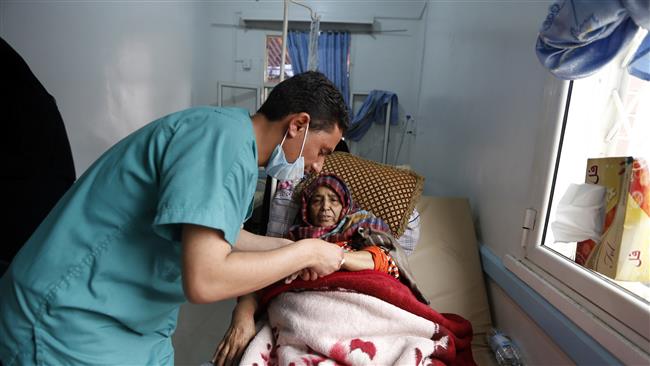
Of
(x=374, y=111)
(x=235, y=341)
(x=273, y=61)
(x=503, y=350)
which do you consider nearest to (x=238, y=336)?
(x=235, y=341)

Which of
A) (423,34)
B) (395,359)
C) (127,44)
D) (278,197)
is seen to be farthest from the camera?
(423,34)

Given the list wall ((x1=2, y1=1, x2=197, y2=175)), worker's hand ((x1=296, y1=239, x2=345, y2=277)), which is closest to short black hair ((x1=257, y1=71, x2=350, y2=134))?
worker's hand ((x1=296, y1=239, x2=345, y2=277))

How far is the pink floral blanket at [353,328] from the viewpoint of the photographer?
944 millimetres

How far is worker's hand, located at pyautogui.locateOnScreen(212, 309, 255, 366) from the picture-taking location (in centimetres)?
103

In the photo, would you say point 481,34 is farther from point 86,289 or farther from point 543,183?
point 86,289

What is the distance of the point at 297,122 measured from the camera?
29.6 inches

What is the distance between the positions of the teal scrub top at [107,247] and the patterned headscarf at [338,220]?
770 millimetres

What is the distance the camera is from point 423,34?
149 inches

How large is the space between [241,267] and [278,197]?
1.10 meters

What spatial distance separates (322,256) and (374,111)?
3581 millimetres

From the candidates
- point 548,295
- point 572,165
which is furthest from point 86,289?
point 572,165

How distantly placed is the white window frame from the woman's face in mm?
676

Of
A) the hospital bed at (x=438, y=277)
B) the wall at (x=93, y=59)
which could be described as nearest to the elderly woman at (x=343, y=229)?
the hospital bed at (x=438, y=277)

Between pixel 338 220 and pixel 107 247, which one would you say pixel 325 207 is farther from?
pixel 107 247
